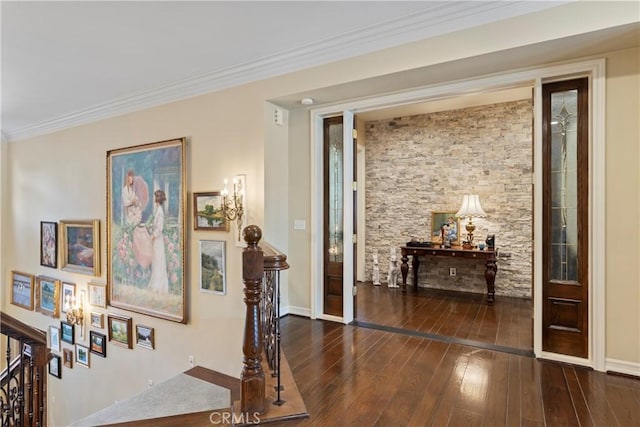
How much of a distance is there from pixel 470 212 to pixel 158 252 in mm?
4750

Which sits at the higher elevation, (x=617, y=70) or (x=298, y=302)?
(x=617, y=70)

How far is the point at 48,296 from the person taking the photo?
6.19m

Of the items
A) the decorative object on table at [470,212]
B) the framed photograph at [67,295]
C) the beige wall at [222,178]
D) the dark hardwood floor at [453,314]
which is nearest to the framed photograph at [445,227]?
the decorative object on table at [470,212]

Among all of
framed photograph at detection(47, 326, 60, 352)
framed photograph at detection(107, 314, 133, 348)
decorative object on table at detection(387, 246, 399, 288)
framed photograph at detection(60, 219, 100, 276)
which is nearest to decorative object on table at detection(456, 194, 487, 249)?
decorative object on table at detection(387, 246, 399, 288)

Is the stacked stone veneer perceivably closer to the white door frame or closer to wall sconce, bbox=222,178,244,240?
the white door frame

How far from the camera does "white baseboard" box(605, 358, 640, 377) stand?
264 centimetres

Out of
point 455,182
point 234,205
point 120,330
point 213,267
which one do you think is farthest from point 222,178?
point 455,182

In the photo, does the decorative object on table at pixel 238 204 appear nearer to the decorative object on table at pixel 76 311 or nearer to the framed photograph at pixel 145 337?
the framed photograph at pixel 145 337

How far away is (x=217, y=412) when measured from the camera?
7.75 feet

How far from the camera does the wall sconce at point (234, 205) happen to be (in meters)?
3.97

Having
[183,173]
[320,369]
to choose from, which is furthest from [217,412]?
[183,173]

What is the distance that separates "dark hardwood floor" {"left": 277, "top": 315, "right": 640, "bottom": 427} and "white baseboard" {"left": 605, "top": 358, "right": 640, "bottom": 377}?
0.08 meters

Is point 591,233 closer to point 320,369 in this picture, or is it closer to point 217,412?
point 320,369

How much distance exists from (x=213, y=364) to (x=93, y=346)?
2761 mm
